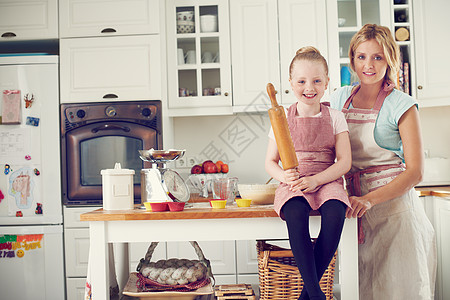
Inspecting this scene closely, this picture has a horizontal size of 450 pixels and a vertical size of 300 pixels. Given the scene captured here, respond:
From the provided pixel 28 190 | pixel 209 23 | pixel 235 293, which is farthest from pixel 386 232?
pixel 28 190

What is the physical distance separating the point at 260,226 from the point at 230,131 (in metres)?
2.10

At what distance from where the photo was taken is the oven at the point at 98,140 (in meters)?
2.93

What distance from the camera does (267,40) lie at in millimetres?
3154

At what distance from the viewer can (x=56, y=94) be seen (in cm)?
295

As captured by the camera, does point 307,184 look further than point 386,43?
No

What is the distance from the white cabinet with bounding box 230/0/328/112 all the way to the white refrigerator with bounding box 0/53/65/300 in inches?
53.3

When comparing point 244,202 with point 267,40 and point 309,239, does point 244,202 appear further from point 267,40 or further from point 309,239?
point 267,40

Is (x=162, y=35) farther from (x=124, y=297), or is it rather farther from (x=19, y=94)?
(x=124, y=297)

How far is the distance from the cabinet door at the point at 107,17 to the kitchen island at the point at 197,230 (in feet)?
6.07

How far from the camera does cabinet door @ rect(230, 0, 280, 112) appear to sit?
3152 millimetres

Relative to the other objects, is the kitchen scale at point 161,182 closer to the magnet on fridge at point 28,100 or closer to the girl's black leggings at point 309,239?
the girl's black leggings at point 309,239

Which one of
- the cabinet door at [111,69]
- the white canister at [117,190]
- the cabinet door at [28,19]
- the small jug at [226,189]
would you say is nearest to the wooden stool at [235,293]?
the small jug at [226,189]

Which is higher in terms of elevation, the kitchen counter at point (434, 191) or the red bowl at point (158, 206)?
the red bowl at point (158, 206)

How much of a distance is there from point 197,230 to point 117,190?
37cm
